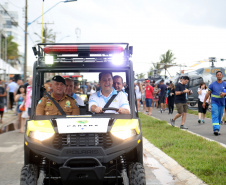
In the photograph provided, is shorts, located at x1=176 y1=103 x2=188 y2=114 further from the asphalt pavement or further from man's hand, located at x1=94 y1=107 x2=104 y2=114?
man's hand, located at x1=94 y1=107 x2=104 y2=114

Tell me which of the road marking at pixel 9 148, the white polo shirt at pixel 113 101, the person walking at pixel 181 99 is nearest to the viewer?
the white polo shirt at pixel 113 101

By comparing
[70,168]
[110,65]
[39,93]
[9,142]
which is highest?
[110,65]

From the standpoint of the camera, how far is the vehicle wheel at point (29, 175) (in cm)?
458

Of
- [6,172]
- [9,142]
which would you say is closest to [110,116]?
[6,172]

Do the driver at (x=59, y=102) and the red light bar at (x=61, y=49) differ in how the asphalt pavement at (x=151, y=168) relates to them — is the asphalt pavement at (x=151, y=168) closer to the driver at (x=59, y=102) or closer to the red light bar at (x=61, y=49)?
the driver at (x=59, y=102)

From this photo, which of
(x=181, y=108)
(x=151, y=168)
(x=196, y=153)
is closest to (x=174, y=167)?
(x=151, y=168)

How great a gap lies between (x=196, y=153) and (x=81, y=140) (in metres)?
4.17

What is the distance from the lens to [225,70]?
105 ft

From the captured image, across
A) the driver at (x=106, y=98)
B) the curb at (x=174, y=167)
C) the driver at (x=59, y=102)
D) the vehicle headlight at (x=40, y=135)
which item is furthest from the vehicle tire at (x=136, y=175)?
the curb at (x=174, y=167)

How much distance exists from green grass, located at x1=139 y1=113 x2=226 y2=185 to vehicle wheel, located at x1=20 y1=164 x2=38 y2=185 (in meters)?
2.49

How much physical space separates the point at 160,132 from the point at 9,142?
4.37m

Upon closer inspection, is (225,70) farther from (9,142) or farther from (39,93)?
(39,93)

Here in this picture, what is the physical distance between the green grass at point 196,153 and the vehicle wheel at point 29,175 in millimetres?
2492

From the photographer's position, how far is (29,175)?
4.62 m
